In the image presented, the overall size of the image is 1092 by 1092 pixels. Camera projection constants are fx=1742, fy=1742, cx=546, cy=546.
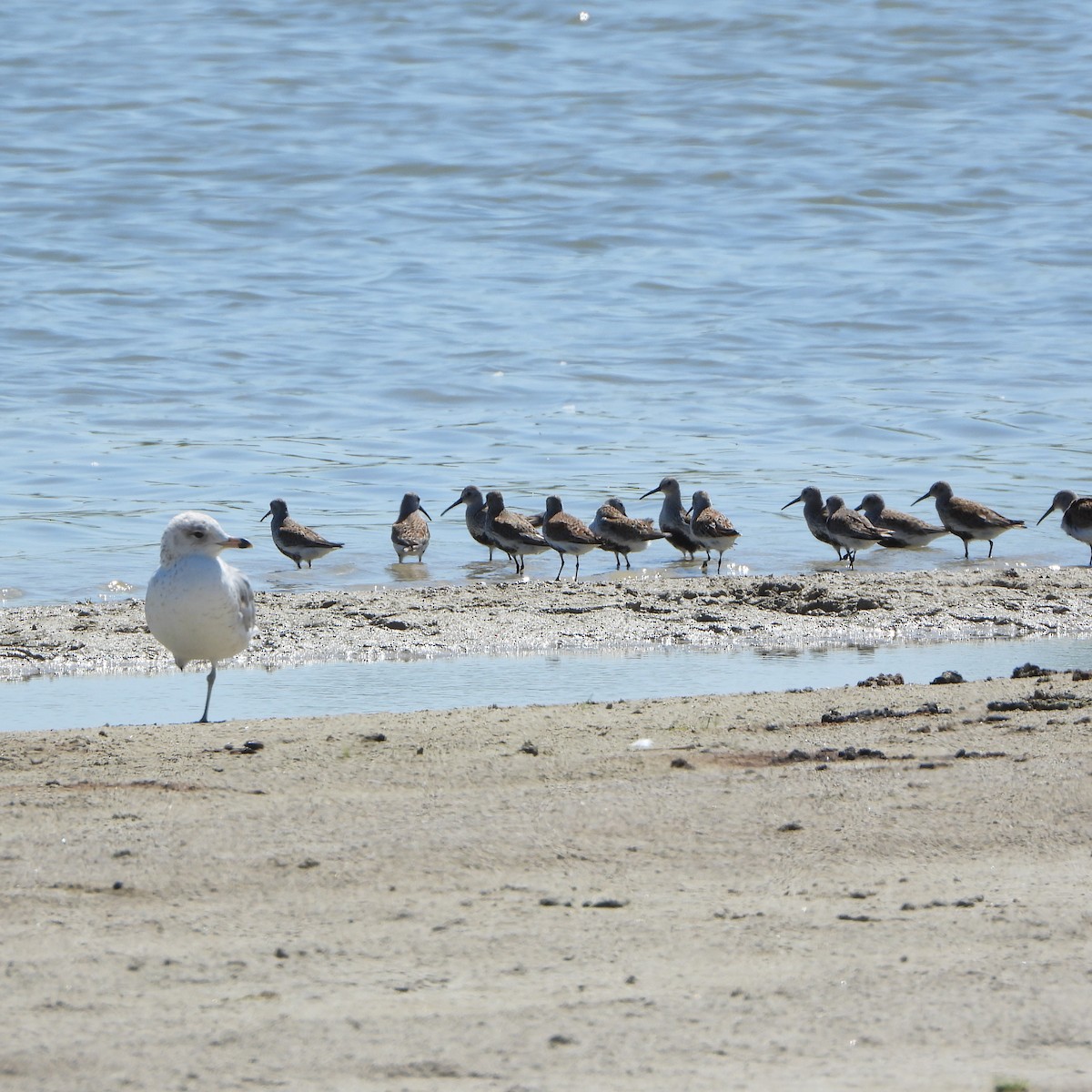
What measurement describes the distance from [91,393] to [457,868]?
14277 mm

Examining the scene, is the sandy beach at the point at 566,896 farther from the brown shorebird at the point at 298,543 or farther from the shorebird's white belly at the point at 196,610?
the brown shorebird at the point at 298,543

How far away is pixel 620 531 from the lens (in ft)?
44.6

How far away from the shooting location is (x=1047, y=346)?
21.0 m

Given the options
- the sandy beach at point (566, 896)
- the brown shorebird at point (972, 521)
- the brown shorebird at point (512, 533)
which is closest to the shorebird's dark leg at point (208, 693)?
the sandy beach at point (566, 896)

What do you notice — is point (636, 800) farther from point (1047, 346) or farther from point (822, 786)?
point (1047, 346)

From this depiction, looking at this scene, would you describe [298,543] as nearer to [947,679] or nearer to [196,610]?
[196,610]

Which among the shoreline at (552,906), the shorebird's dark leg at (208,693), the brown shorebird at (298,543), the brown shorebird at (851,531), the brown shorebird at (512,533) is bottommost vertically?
the shoreline at (552,906)

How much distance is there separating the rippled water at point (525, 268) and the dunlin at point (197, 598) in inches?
155

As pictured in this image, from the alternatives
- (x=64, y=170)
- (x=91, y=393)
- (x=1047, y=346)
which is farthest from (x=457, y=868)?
(x=64, y=170)

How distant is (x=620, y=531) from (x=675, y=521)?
0.78 meters

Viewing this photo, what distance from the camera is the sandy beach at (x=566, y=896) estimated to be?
13.8 ft

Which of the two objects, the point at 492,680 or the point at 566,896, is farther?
the point at 492,680

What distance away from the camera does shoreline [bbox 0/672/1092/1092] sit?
4.19m

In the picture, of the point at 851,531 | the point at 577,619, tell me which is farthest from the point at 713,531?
the point at 577,619
